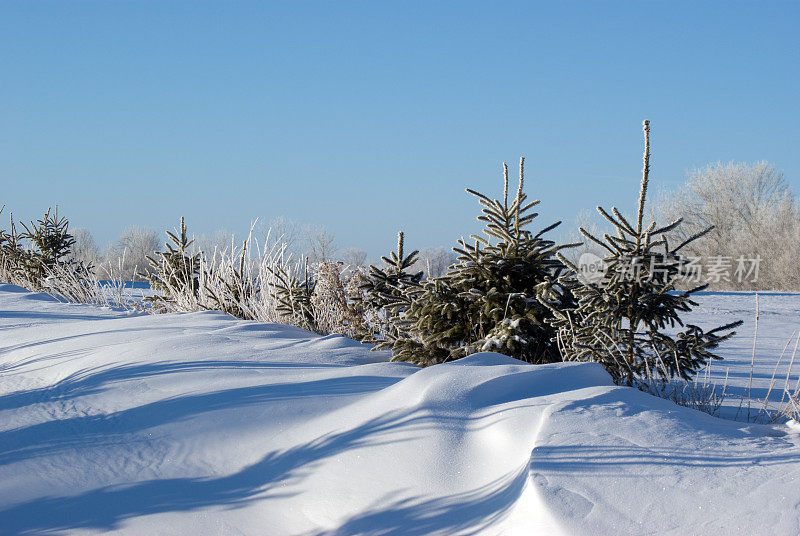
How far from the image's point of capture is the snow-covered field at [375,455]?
78.0 inches

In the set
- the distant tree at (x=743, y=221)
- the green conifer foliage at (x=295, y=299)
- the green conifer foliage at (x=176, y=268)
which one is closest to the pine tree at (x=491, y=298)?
the green conifer foliage at (x=295, y=299)

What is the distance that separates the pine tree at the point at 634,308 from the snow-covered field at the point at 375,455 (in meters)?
0.76

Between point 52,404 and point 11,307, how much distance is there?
4793 millimetres

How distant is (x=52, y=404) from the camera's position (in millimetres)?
3516

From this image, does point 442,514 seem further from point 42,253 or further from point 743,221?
point 743,221

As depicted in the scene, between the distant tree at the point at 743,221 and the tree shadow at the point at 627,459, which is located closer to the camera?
the tree shadow at the point at 627,459

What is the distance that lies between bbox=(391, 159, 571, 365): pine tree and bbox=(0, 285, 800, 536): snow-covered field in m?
0.79

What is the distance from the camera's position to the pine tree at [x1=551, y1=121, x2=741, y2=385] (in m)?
4.02

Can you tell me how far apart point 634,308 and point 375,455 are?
2291 millimetres

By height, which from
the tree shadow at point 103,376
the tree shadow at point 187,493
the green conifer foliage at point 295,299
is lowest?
the tree shadow at point 187,493

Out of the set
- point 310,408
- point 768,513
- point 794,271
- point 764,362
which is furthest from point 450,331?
point 794,271

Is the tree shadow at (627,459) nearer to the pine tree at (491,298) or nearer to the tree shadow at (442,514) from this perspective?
the tree shadow at (442,514)

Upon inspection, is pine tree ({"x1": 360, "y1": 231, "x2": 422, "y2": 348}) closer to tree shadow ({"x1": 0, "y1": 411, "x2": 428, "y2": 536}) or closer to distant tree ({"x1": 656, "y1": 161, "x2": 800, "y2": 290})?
tree shadow ({"x1": 0, "y1": 411, "x2": 428, "y2": 536})

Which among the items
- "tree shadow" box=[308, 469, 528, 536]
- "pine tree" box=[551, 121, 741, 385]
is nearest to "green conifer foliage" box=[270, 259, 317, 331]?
"pine tree" box=[551, 121, 741, 385]
